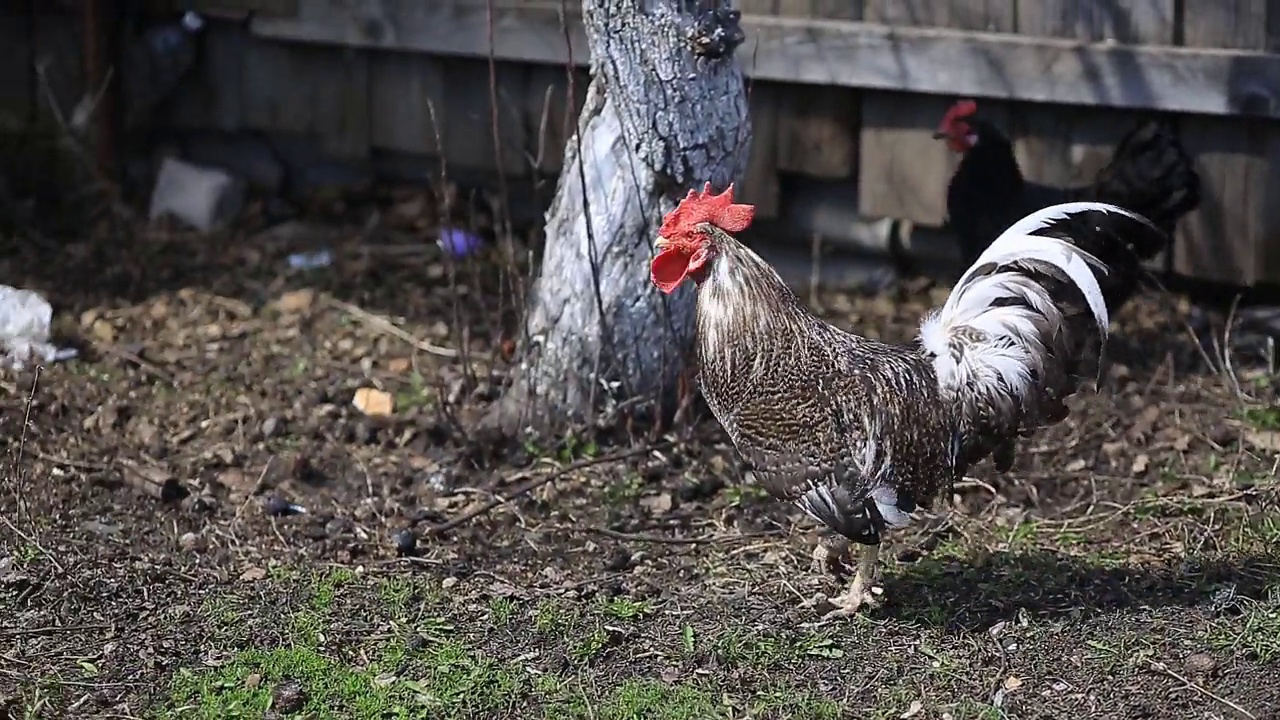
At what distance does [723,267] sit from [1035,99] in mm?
2746

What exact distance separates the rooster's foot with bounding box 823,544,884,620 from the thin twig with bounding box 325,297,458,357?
250 cm

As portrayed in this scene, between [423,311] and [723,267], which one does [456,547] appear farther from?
[423,311]

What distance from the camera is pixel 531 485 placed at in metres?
5.22

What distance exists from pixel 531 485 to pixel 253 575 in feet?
3.30

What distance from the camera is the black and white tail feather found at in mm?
4258

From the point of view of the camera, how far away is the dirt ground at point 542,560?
4.06 m

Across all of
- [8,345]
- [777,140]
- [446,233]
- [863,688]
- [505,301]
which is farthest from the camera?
[777,140]

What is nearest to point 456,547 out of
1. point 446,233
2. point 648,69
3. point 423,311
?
point 446,233

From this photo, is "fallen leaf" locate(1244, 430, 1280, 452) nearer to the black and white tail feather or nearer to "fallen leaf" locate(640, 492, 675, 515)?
the black and white tail feather

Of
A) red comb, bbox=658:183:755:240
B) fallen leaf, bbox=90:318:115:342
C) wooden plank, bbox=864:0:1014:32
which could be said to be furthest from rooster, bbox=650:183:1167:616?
fallen leaf, bbox=90:318:115:342

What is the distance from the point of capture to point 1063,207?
4148mm

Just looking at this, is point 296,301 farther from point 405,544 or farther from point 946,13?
point 946,13

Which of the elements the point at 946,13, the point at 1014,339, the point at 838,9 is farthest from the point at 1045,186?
the point at 1014,339

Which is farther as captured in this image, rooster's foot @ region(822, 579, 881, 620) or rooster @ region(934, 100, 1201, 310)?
rooster @ region(934, 100, 1201, 310)
